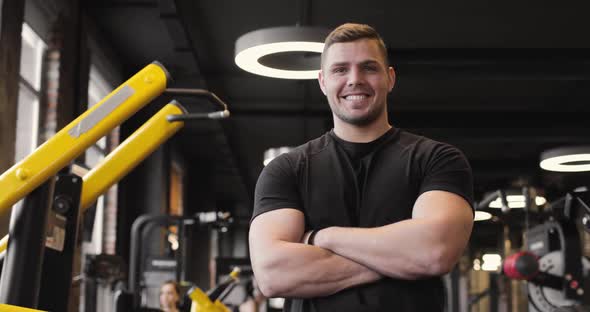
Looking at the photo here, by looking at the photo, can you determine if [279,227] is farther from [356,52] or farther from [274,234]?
[356,52]

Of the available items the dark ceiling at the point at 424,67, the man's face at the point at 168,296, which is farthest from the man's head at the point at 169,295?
the dark ceiling at the point at 424,67

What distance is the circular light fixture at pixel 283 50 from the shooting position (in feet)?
14.3

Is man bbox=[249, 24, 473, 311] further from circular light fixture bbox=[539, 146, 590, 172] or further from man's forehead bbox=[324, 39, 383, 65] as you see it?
circular light fixture bbox=[539, 146, 590, 172]

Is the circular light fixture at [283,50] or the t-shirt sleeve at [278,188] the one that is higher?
the circular light fixture at [283,50]

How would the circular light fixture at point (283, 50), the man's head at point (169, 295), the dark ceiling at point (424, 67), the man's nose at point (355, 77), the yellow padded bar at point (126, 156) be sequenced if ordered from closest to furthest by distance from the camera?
1. the man's nose at point (355, 77)
2. the yellow padded bar at point (126, 156)
3. the circular light fixture at point (283, 50)
4. the man's head at point (169, 295)
5. the dark ceiling at point (424, 67)

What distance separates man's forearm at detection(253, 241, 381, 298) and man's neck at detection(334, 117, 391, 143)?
0.27 metres

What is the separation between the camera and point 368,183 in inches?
69.1

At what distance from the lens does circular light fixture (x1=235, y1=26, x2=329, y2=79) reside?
4.37 meters

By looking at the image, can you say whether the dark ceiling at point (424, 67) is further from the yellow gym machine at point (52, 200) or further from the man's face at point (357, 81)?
the man's face at point (357, 81)

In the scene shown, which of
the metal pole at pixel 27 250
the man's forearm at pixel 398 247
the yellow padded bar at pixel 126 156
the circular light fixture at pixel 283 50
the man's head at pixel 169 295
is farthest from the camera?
the man's head at pixel 169 295

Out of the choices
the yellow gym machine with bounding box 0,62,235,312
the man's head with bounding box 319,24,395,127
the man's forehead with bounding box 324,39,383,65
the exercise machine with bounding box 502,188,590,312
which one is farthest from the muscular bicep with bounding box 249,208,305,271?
the exercise machine with bounding box 502,188,590,312

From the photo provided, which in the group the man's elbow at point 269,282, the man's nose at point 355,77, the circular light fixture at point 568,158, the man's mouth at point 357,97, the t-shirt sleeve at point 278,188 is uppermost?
the circular light fixture at point 568,158

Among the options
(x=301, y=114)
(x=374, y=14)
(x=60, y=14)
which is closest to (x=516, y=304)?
(x=301, y=114)

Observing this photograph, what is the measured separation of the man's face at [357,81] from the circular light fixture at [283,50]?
2.52m
